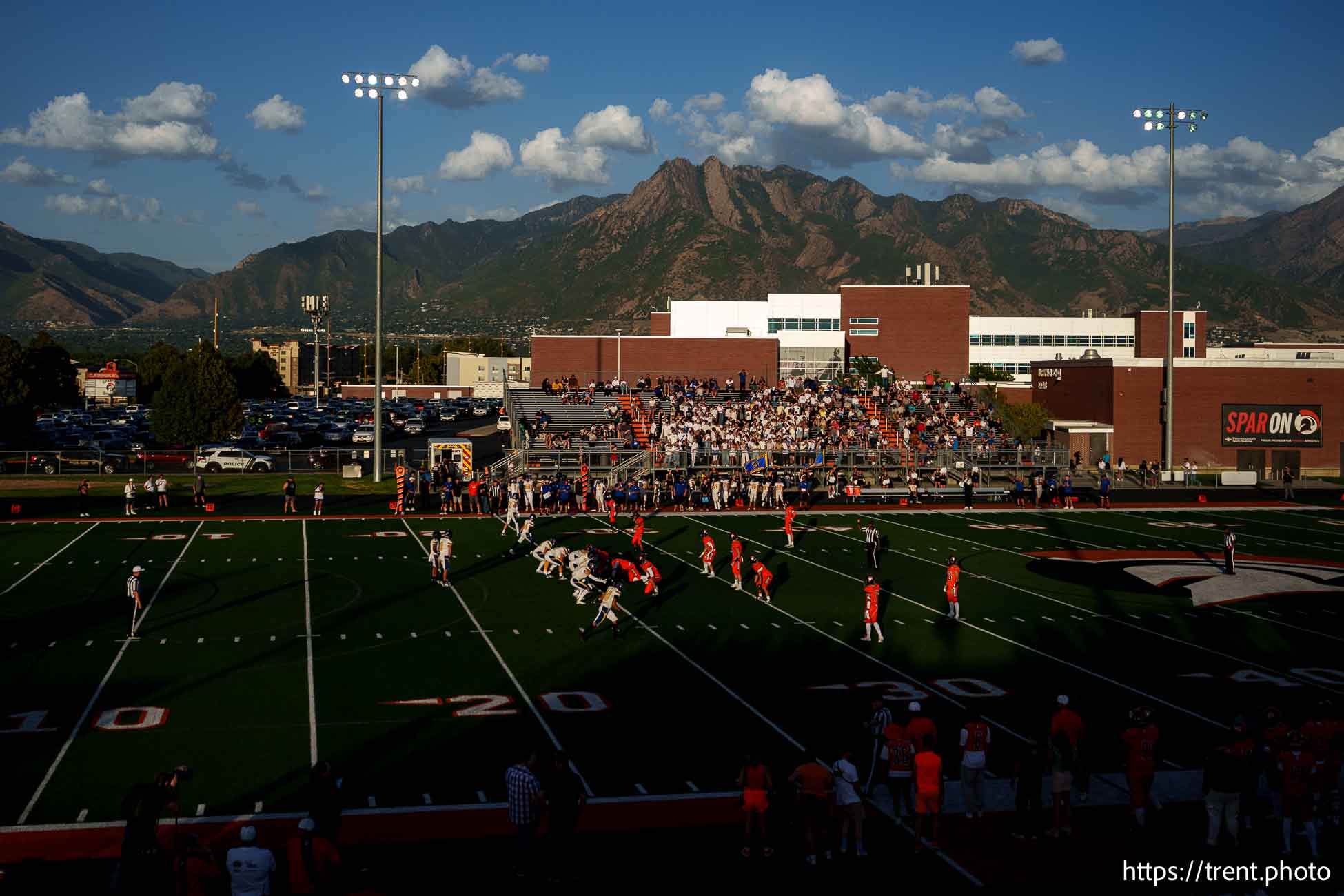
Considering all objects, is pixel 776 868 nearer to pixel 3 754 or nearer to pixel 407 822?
pixel 407 822

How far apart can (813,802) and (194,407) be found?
2042 inches

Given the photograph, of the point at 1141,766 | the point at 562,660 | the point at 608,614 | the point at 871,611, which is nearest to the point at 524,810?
the point at 1141,766

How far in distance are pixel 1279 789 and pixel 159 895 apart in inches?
446

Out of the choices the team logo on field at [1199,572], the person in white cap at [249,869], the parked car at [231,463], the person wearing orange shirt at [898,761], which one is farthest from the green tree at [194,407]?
the person in white cap at [249,869]

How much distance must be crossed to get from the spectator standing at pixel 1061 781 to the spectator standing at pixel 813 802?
8.40ft

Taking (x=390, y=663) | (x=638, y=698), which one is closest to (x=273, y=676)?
(x=390, y=663)

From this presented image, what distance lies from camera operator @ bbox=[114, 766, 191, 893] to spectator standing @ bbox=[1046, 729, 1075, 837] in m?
8.94

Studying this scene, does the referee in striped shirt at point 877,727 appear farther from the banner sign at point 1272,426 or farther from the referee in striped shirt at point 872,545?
the banner sign at point 1272,426

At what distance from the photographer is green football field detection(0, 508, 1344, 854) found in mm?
15109

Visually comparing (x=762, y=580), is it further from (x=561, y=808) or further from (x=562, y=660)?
(x=561, y=808)

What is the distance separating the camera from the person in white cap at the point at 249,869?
9.38 m

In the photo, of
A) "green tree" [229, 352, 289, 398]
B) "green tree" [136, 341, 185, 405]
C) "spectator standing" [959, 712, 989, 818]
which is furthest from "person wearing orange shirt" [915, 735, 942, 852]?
"green tree" [229, 352, 289, 398]

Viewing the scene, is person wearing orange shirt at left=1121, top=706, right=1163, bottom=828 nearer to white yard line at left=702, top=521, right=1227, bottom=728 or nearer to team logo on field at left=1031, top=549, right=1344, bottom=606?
white yard line at left=702, top=521, right=1227, bottom=728

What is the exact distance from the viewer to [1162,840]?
12539 millimetres
